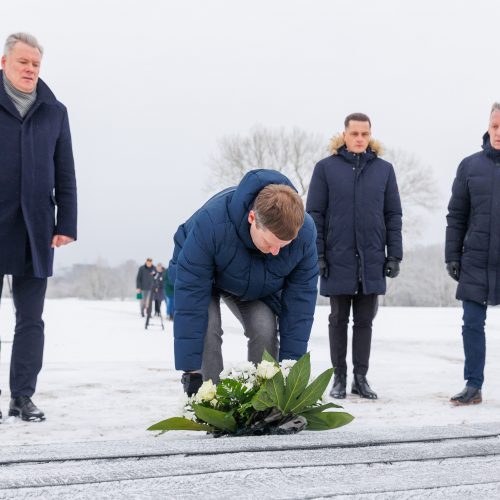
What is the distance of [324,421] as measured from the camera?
3.24 m

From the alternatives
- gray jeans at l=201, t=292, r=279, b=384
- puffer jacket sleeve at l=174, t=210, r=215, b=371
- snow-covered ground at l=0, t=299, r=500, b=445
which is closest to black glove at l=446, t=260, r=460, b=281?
snow-covered ground at l=0, t=299, r=500, b=445

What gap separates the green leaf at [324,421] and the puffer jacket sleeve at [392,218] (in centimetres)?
280

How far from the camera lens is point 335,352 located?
587 centimetres

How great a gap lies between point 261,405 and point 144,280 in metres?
18.9

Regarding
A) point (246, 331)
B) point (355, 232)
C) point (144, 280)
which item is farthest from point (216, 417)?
point (144, 280)

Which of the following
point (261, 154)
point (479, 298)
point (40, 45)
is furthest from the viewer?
point (261, 154)

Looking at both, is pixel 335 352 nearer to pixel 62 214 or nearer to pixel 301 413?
pixel 62 214

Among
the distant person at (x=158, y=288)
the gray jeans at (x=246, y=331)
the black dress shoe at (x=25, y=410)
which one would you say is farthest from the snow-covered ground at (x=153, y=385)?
the distant person at (x=158, y=288)

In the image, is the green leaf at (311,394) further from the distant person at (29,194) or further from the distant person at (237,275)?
the distant person at (29,194)

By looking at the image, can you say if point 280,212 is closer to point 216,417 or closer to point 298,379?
point 298,379

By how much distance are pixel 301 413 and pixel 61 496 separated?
1536 millimetres

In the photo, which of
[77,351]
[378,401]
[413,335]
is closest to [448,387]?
[378,401]

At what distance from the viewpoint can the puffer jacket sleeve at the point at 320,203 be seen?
5855 millimetres

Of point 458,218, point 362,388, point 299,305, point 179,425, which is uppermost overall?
point 458,218
